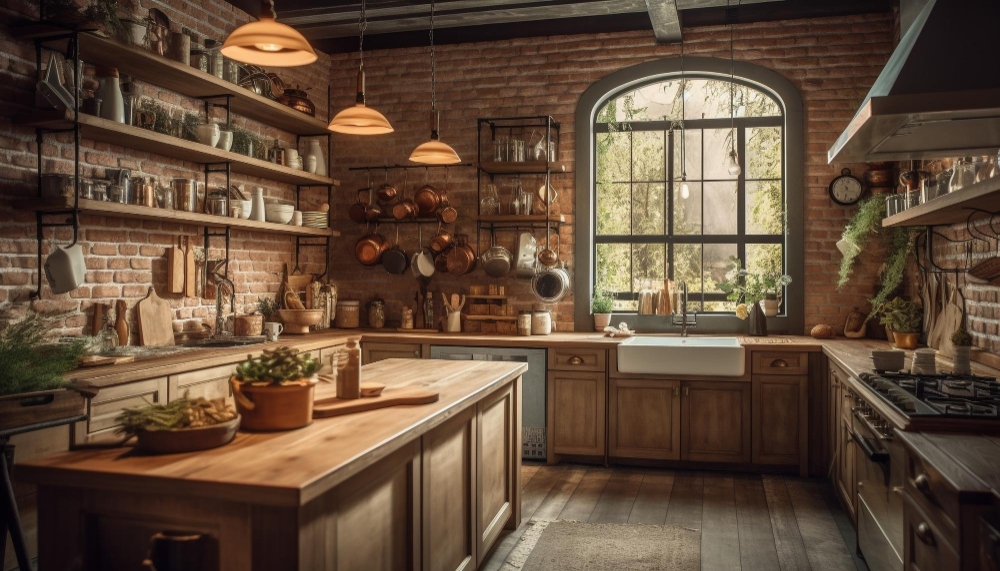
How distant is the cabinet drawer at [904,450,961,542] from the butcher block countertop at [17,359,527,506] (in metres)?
1.43

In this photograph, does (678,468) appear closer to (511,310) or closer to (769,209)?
(511,310)

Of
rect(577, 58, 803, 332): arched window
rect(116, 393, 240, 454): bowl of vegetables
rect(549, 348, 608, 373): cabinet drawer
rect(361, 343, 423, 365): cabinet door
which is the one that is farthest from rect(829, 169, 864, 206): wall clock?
rect(116, 393, 240, 454): bowl of vegetables

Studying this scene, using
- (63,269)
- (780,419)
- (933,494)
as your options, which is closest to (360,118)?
(63,269)

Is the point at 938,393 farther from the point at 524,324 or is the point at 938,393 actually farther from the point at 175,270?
the point at 175,270

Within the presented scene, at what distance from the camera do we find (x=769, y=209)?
589 cm

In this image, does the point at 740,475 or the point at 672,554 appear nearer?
the point at 672,554

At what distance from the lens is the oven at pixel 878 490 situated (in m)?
2.51

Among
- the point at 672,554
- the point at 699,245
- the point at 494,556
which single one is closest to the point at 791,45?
the point at 699,245

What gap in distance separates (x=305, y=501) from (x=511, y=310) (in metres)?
4.27

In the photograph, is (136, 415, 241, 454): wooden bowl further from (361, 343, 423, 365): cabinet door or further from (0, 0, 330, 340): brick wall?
(361, 343, 423, 365): cabinet door

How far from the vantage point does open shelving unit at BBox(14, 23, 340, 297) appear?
3688 millimetres

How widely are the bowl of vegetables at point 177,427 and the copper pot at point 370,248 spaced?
4.22 m

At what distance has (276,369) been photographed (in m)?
2.25

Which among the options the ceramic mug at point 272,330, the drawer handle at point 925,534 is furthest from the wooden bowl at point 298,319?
the drawer handle at point 925,534
